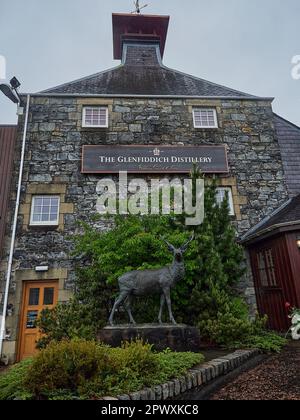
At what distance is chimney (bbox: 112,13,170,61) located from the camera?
14.9m

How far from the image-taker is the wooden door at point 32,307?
26.0 feet

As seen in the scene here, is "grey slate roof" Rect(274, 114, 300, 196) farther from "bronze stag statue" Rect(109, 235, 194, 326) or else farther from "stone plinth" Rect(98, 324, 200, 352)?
"stone plinth" Rect(98, 324, 200, 352)

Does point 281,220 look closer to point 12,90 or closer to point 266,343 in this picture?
point 266,343

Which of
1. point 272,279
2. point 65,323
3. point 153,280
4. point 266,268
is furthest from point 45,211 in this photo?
point 272,279

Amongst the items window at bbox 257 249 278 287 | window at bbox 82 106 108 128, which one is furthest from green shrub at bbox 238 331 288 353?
window at bbox 82 106 108 128

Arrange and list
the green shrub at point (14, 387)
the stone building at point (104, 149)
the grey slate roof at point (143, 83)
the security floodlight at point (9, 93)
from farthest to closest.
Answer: the grey slate roof at point (143, 83) → the security floodlight at point (9, 93) → the stone building at point (104, 149) → the green shrub at point (14, 387)

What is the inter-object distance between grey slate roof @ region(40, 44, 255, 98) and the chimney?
56.2 inches

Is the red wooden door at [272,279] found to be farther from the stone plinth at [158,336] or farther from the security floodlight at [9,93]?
the security floodlight at [9,93]

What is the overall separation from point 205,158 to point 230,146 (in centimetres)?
116

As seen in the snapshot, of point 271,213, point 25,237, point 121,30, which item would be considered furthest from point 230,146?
point 121,30

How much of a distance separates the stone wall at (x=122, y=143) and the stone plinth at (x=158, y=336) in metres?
3.60

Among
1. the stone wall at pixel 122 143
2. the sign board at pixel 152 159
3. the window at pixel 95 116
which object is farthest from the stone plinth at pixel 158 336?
the window at pixel 95 116

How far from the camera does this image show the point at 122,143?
10227mm

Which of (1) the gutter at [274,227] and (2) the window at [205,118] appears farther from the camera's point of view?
(2) the window at [205,118]
